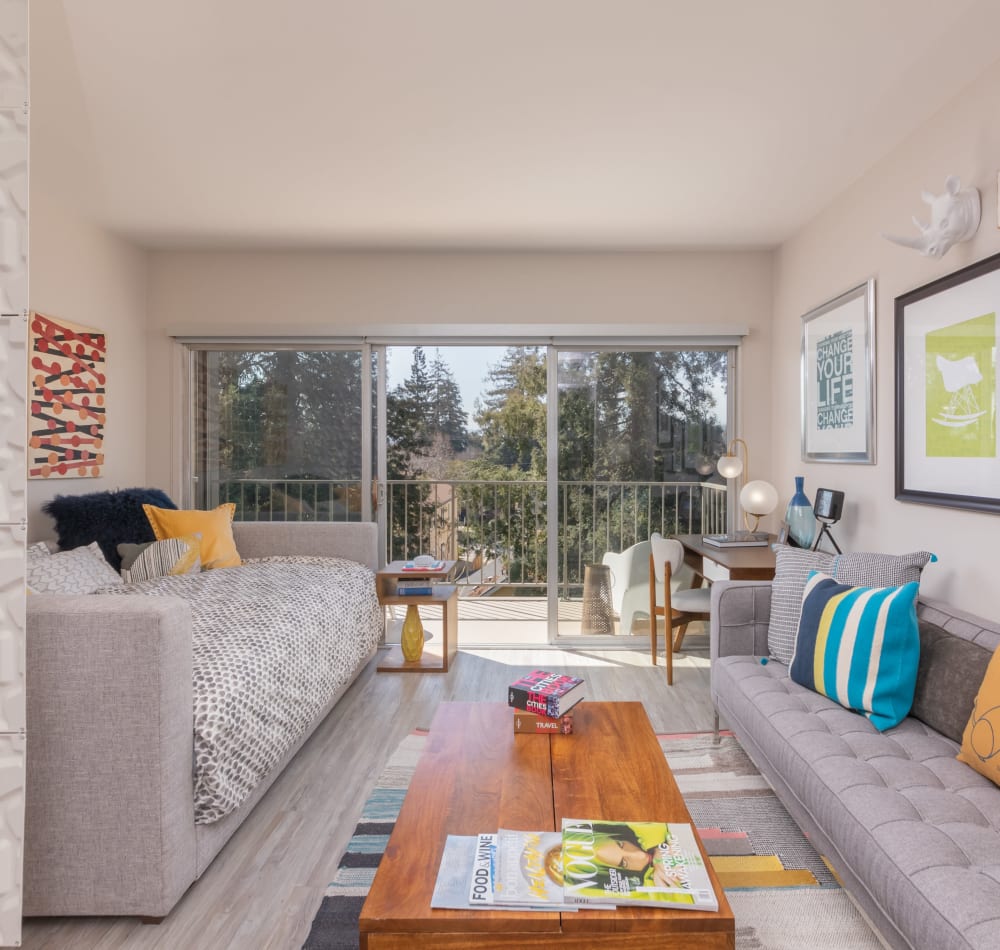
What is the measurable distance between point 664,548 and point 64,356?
11.1 feet

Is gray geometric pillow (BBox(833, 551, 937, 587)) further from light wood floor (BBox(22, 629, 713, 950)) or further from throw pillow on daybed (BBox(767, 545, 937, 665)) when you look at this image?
light wood floor (BBox(22, 629, 713, 950))

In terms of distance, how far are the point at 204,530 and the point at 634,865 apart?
3.15 m

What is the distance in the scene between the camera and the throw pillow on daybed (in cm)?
240

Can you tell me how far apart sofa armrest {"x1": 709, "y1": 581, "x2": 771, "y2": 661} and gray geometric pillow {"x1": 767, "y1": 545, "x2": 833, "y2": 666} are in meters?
0.04

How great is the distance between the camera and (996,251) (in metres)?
2.30

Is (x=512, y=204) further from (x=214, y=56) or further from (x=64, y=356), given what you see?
(x=64, y=356)

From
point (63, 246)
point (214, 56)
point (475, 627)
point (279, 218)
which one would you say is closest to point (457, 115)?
point (214, 56)

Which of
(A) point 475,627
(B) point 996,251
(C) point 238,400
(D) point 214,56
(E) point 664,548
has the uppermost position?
(D) point 214,56

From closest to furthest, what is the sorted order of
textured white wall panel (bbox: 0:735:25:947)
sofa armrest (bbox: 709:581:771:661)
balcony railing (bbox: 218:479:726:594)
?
textured white wall panel (bbox: 0:735:25:947) < sofa armrest (bbox: 709:581:771:661) < balcony railing (bbox: 218:479:726:594)

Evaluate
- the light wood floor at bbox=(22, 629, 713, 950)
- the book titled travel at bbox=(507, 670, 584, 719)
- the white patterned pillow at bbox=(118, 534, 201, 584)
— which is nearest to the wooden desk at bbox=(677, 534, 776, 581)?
the light wood floor at bbox=(22, 629, 713, 950)

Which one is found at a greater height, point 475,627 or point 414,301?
point 414,301

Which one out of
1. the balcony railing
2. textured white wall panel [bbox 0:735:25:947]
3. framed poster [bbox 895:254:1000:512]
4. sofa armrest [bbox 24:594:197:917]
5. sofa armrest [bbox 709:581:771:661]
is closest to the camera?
textured white wall panel [bbox 0:735:25:947]

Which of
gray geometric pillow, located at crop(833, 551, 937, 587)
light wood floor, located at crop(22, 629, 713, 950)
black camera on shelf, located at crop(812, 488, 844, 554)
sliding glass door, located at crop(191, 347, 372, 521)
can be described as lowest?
light wood floor, located at crop(22, 629, 713, 950)

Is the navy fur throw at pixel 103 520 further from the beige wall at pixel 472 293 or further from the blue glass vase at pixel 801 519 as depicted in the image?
the blue glass vase at pixel 801 519
